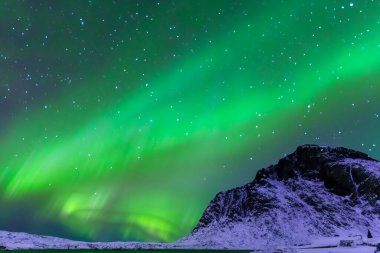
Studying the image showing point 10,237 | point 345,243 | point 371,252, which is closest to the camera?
point 371,252

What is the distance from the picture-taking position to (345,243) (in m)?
80.4

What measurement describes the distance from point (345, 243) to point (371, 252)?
89.2 ft

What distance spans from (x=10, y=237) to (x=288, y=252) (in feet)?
534

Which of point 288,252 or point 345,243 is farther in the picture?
point 345,243

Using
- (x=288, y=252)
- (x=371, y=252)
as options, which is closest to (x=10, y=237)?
(x=288, y=252)

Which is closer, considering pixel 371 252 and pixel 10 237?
pixel 371 252

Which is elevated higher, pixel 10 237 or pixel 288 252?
pixel 10 237

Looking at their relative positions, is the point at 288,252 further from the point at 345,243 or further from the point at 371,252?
the point at 371,252

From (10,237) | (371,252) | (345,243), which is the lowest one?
(371,252)

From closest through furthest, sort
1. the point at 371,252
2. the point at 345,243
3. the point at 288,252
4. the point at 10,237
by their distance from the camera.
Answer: the point at 371,252 < the point at 288,252 < the point at 345,243 < the point at 10,237

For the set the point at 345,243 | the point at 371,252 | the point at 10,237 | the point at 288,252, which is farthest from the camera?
the point at 10,237

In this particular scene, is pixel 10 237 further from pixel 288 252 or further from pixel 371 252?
pixel 371 252

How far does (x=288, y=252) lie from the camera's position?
73.4m

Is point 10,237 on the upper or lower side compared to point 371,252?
upper
